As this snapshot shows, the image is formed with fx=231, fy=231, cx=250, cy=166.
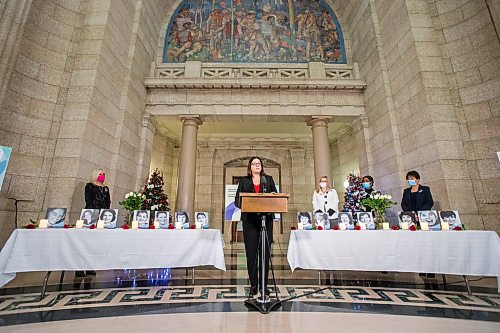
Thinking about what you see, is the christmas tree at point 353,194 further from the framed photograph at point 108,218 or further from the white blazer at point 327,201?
the framed photograph at point 108,218

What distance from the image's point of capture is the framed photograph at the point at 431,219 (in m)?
3.47

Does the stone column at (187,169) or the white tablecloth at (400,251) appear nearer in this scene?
the white tablecloth at (400,251)

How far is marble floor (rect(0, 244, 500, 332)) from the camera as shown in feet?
6.71

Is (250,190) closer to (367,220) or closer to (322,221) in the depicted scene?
(322,221)

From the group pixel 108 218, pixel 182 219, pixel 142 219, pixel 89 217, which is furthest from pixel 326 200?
pixel 89 217

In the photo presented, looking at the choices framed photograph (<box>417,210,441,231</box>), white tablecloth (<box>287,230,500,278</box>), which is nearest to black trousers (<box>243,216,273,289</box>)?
white tablecloth (<box>287,230,500,278</box>)

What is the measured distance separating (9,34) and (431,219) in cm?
817

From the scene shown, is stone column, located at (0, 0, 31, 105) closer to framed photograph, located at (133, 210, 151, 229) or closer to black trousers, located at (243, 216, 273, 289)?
framed photograph, located at (133, 210, 151, 229)

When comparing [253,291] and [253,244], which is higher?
[253,244]

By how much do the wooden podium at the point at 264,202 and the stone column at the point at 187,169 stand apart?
5615 millimetres

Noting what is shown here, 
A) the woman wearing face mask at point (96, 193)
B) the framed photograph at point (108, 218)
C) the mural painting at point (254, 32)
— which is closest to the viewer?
the framed photograph at point (108, 218)

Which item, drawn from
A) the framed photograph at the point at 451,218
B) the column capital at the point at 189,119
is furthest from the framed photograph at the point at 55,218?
the framed photograph at the point at 451,218

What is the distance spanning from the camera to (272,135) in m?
11.5

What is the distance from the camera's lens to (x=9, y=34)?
14.6 ft
